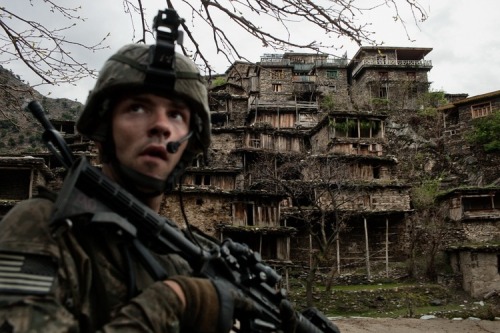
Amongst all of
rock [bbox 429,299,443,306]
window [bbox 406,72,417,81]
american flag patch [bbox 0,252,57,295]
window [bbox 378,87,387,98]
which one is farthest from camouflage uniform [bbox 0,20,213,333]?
window [bbox 406,72,417,81]

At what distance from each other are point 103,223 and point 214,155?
118 ft

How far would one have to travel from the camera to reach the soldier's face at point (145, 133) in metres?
2.18

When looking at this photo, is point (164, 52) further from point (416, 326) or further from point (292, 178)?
point (292, 178)

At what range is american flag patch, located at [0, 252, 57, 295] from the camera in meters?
1.54

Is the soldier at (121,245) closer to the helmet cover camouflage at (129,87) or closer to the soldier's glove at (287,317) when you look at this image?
the helmet cover camouflage at (129,87)

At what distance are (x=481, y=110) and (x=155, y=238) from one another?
45368 millimetres

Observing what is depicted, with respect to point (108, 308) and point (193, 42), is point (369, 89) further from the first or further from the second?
point (108, 308)

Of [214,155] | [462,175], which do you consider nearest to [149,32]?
[214,155]

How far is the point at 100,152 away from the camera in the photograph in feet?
7.87

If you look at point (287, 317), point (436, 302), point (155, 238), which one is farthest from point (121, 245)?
point (436, 302)

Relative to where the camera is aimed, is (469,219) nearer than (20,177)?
No

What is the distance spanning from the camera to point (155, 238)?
6.76 feet

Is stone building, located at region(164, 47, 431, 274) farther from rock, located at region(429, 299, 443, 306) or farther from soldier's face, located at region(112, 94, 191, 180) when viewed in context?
soldier's face, located at region(112, 94, 191, 180)

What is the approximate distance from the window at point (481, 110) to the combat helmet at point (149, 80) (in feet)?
145
